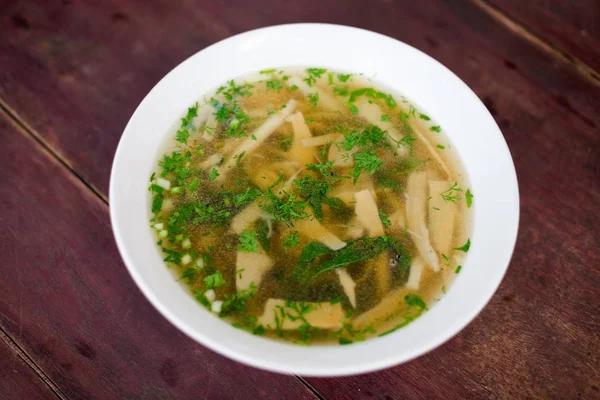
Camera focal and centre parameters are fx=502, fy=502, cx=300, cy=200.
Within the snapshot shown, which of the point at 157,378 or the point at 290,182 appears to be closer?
the point at 157,378

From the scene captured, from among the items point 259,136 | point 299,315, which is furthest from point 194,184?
point 299,315

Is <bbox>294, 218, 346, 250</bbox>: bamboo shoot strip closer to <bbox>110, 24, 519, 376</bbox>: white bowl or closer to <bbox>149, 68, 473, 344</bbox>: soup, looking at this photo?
<bbox>149, 68, 473, 344</bbox>: soup

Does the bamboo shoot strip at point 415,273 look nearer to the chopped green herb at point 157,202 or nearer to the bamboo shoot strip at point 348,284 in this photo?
the bamboo shoot strip at point 348,284

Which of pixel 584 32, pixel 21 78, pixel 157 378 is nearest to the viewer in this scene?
pixel 157 378

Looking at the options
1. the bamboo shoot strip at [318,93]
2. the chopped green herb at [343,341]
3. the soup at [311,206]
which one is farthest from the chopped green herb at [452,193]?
the chopped green herb at [343,341]

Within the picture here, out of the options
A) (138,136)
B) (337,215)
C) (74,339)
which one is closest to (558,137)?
(337,215)

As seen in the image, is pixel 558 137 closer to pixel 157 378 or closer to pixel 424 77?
pixel 424 77
